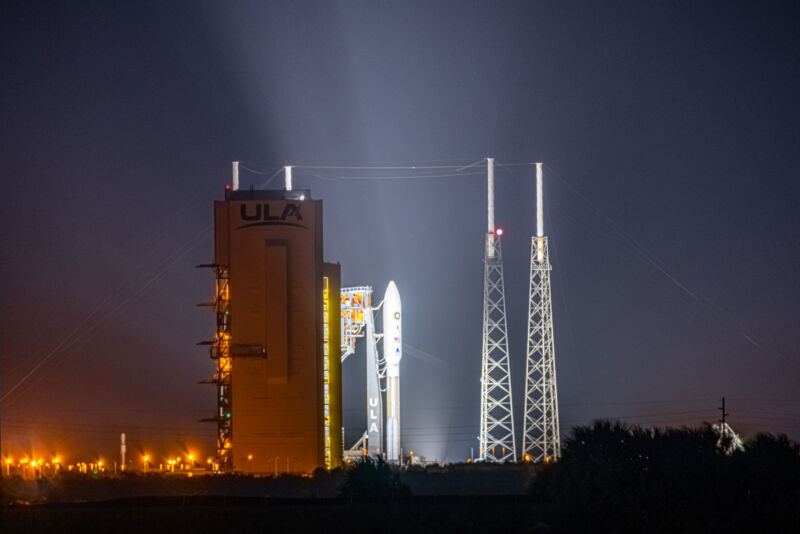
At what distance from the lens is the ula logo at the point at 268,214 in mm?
60125

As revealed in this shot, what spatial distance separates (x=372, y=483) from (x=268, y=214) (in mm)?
17013

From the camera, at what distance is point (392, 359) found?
3189 inches

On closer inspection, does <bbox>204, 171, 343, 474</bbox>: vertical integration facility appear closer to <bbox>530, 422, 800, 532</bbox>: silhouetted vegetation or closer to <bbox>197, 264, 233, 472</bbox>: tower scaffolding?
<bbox>197, 264, 233, 472</bbox>: tower scaffolding

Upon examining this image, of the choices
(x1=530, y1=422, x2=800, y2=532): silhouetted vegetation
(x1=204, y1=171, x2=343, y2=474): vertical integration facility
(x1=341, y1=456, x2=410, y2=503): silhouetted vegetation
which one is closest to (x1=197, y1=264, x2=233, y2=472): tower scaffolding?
(x1=204, y1=171, x2=343, y2=474): vertical integration facility

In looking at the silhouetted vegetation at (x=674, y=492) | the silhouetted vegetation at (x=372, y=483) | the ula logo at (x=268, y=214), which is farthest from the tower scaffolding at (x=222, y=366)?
the silhouetted vegetation at (x=674, y=492)

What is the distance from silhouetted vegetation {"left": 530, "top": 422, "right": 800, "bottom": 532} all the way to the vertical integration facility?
13.6 meters

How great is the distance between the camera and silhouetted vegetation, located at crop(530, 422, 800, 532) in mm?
40938

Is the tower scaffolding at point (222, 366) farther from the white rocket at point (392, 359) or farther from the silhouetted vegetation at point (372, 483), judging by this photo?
the white rocket at point (392, 359)

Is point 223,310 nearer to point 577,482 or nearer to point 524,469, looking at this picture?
point 524,469

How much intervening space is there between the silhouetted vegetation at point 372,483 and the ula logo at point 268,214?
14.5 m

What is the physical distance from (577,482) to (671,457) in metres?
6.03

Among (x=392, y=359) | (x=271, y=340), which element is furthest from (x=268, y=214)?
(x=392, y=359)

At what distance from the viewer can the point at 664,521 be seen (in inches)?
1606


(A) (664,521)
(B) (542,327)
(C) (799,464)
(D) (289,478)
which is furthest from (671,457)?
(B) (542,327)
